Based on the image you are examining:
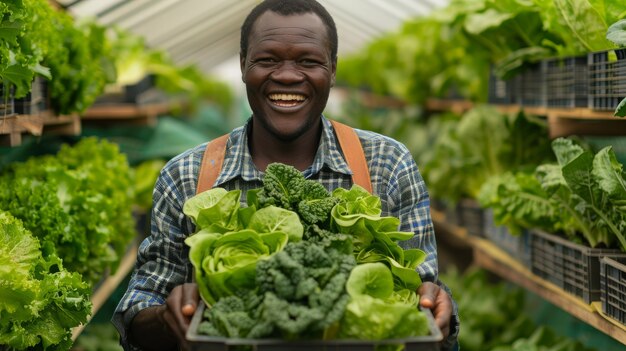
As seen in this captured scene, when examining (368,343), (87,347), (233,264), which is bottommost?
(87,347)

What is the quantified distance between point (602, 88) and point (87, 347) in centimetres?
352

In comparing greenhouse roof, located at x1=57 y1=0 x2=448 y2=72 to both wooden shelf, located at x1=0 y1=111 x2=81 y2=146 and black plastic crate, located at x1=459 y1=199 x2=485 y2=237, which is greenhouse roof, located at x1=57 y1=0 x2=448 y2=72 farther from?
black plastic crate, located at x1=459 y1=199 x2=485 y2=237

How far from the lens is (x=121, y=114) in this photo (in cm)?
570

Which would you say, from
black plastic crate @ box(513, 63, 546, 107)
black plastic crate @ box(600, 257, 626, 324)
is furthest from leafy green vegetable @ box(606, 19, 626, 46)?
black plastic crate @ box(513, 63, 546, 107)

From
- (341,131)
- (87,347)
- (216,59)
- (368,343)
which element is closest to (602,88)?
(341,131)

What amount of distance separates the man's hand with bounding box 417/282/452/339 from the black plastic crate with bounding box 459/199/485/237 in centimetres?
317

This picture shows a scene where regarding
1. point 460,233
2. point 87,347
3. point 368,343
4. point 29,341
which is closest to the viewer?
point 368,343

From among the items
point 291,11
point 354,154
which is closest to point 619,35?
point 354,154

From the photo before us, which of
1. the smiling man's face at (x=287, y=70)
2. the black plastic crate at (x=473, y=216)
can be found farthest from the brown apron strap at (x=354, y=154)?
the black plastic crate at (x=473, y=216)

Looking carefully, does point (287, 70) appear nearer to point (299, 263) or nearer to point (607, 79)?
point (299, 263)

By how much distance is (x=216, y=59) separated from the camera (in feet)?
50.7

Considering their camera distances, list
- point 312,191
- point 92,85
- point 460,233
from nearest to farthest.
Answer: point 312,191, point 92,85, point 460,233

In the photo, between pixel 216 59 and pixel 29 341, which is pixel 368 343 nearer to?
pixel 29 341

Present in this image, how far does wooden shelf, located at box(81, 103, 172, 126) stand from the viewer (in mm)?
5547
